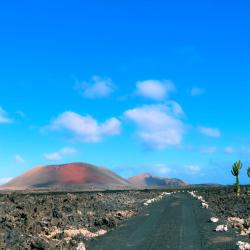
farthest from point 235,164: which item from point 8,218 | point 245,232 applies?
point 8,218

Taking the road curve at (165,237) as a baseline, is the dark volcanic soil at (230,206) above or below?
above

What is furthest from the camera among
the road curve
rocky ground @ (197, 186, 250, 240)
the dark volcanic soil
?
the dark volcanic soil

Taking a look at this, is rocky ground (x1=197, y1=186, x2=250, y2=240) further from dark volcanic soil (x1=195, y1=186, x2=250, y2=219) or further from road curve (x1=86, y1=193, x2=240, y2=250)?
road curve (x1=86, y1=193, x2=240, y2=250)

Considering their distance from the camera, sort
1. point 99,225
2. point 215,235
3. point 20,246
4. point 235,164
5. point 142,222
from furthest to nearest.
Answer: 1. point 235,164
2. point 142,222
3. point 99,225
4. point 215,235
5. point 20,246

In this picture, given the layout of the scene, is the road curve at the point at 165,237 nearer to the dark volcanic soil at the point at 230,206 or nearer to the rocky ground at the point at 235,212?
the rocky ground at the point at 235,212

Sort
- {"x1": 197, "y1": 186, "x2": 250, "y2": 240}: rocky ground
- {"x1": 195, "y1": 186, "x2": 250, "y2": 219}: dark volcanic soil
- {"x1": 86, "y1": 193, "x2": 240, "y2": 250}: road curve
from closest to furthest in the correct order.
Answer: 1. {"x1": 86, "y1": 193, "x2": 240, "y2": 250}: road curve
2. {"x1": 197, "y1": 186, "x2": 250, "y2": 240}: rocky ground
3. {"x1": 195, "y1": 186, "x2": 250, "y2": 219}: dark volcanic soil

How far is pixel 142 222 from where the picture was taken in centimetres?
3184

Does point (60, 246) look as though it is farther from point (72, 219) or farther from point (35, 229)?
point (72, 219)

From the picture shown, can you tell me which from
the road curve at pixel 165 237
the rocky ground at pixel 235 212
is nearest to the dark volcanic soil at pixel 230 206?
the rocky ground at pixel 235 212

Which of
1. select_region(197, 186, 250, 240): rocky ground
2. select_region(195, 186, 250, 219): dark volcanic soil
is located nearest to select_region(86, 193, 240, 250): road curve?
select_region(197, 186, 250, 240): rocky ground

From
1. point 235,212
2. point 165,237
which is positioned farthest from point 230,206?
point 165,237

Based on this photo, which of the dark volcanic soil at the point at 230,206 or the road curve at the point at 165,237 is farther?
the dark volcanic soil at the point at 230,206

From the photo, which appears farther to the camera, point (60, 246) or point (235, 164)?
point (235, 164)

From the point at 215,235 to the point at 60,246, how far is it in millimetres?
8592
